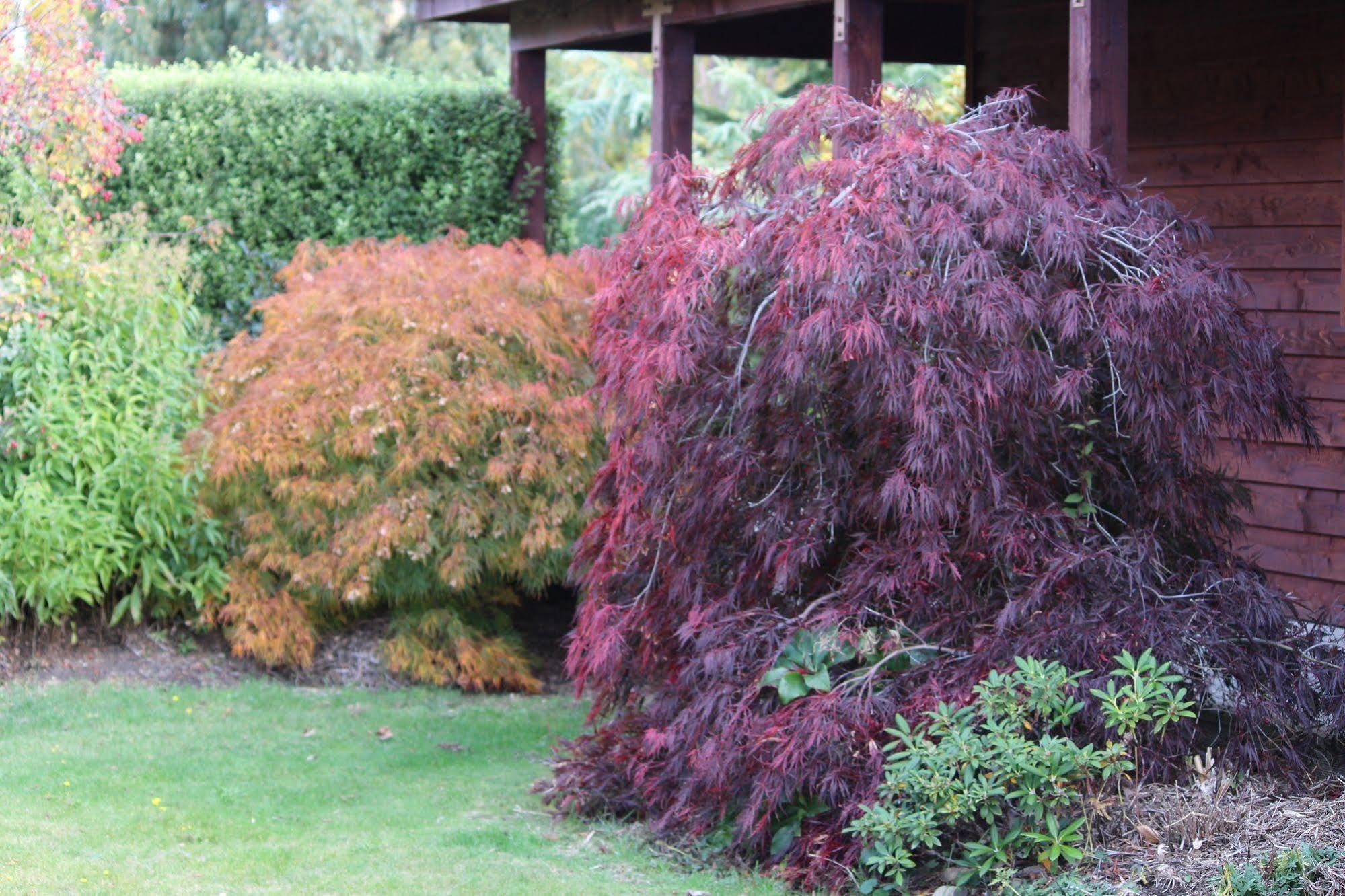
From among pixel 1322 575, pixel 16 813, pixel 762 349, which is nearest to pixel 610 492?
pixel 762 349

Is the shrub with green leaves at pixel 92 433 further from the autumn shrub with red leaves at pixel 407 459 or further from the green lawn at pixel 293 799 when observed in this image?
the green lawn at pixel 293 799

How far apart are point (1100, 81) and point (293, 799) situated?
407 cm

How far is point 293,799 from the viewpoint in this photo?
551cm

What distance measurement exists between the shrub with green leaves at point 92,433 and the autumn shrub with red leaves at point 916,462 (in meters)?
3.26

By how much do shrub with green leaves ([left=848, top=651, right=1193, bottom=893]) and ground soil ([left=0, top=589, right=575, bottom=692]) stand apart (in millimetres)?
3764

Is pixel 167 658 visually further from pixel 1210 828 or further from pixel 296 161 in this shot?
pixel 1210 828

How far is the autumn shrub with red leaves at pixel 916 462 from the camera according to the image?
14.3ft

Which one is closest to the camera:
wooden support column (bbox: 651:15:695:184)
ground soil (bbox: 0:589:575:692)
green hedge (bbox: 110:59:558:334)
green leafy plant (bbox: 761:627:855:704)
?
green leafy plant (bbox: 761:627:855:704)

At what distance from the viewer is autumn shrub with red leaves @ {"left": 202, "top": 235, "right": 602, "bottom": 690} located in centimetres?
715

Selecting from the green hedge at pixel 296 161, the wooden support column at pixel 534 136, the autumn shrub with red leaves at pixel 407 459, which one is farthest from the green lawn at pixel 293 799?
the wooden support column at pixel 534 136

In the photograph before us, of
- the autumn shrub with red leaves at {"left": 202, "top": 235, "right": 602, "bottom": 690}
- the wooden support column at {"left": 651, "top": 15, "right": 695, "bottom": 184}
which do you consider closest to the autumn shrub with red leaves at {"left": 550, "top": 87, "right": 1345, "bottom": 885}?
the autumn shrub with red leaves at {"left": 202, "top": 235, "right": 602, "bottom": 690}

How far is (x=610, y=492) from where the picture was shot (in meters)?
5.53

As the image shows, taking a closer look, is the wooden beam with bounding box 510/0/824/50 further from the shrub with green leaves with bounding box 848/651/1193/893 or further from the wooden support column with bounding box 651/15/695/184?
the shrub with green leaves with bounding box 848/651/1193/893

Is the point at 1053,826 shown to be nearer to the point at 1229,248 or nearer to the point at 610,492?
the point at 610,492
